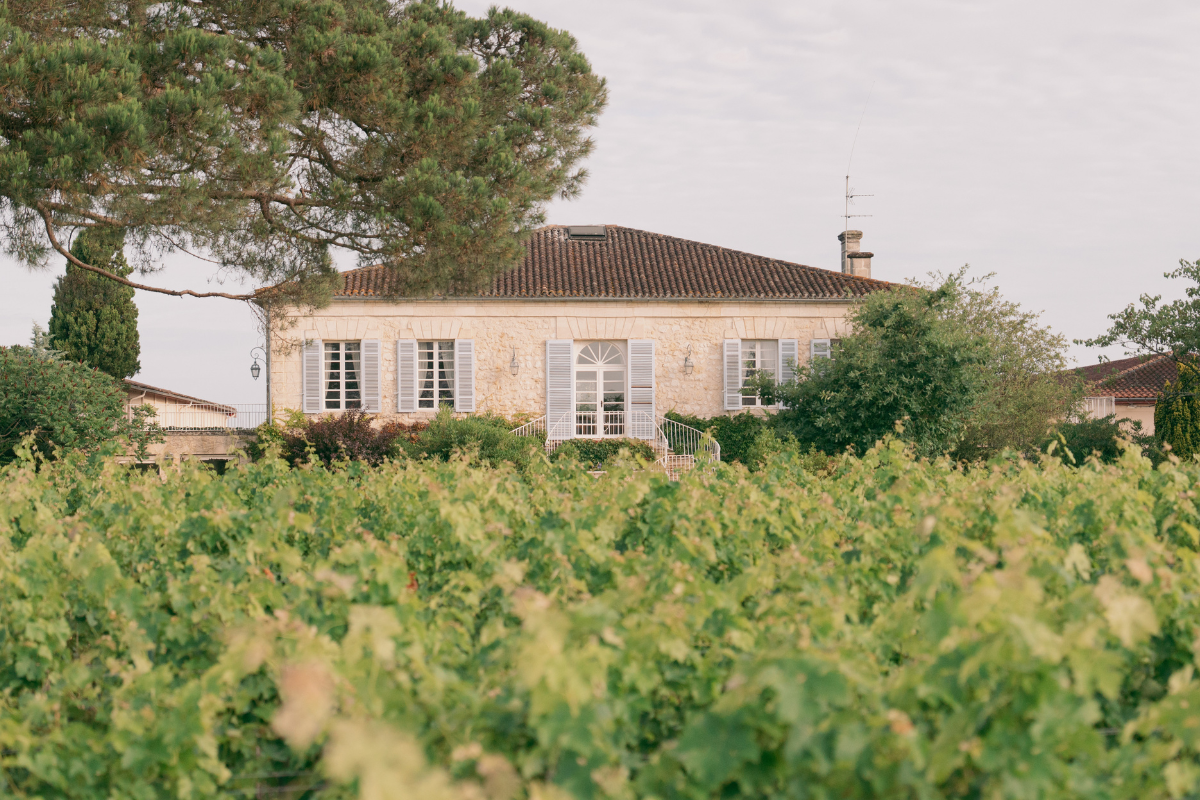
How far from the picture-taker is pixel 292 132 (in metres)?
11.2

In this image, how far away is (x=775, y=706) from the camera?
186cm

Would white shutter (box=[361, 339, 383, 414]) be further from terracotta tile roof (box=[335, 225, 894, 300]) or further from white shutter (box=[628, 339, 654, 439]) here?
white shutter (box=[628, 339, 654, 439])

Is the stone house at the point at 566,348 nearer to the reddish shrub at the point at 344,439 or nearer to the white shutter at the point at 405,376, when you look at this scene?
the white shutter at the point at 405,376

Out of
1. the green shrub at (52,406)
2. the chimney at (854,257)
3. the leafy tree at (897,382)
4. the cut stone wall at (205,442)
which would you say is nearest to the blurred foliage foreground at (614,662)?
the green shrub at (52,406)

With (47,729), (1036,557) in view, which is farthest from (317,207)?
(1036,557)

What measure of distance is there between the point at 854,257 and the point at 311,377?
13.7 m

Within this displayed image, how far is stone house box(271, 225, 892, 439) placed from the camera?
21.1 metres

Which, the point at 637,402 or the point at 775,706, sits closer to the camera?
the point at 775,706

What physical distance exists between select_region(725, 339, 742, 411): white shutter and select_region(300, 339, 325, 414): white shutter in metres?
8.91

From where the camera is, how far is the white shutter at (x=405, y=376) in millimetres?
21094

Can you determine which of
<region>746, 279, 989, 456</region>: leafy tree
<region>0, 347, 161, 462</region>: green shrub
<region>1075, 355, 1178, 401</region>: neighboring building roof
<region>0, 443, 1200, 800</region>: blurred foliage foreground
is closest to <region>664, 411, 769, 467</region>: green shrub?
<region>746, 279, 989, 456</region>: leafy tree

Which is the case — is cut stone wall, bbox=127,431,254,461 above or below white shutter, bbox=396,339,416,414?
below

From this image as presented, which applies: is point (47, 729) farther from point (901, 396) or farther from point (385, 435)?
point (385, 435)

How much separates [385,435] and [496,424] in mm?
2190
